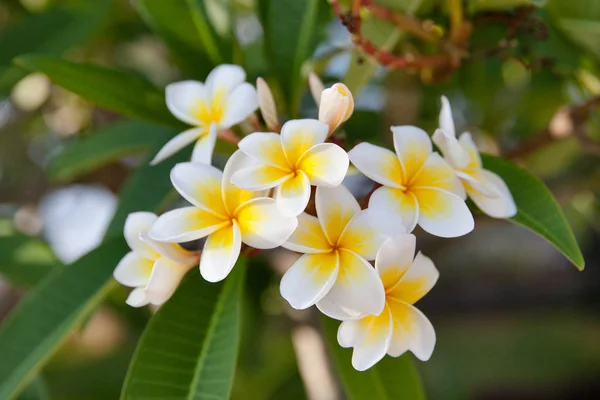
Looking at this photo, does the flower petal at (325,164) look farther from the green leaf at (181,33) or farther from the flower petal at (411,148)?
the green leaf at (181,33)

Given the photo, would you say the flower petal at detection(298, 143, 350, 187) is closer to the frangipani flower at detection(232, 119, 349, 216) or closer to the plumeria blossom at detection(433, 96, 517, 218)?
the frangipani flower at detection(232, 119, 349, 216)

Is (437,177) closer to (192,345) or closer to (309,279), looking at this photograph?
(309,279)

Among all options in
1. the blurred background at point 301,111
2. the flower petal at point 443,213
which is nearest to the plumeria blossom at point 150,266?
the flower petal at point 443,213

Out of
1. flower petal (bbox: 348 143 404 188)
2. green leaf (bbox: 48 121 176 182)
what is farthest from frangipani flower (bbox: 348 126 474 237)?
green leaf (bbox: 48 121 176 182)

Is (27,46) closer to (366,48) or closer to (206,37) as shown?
(206,37)

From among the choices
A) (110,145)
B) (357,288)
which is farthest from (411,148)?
(110,145)

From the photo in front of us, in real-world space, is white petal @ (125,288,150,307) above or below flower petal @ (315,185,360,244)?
below
